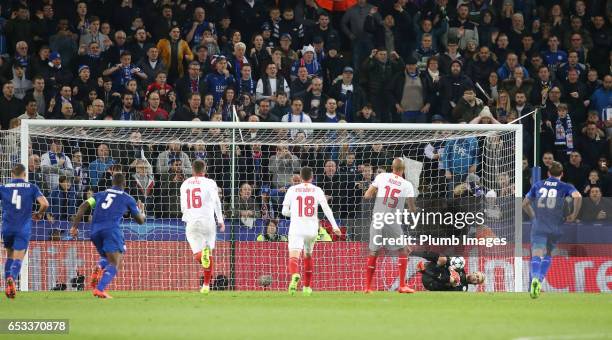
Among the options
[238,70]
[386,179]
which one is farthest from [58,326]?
[238,70]

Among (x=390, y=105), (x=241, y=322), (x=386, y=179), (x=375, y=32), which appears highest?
(x=375, y=32)

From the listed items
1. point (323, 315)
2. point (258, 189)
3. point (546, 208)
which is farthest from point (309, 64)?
point (323, 315)

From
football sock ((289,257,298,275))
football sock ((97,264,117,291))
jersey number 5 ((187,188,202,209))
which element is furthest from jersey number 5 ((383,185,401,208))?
football sock ((97,264,117,291))

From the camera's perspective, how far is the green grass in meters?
12.5

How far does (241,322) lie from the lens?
13734mm

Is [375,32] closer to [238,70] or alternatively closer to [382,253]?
[238,70]

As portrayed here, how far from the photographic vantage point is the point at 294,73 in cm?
2552

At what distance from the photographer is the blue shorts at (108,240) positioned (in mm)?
17750

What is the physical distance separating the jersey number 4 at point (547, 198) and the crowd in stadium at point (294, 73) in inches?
176

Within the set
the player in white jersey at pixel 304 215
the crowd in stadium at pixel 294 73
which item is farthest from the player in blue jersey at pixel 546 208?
the crowd in stadium at pixel 294 73

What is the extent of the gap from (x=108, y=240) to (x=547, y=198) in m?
6.85

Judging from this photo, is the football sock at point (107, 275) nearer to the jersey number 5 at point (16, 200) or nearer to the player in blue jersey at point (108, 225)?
the player in blue jersey at point (108, 225)

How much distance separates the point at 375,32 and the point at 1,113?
8513 mm

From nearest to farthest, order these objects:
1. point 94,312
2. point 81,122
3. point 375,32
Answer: point 94,312 < point 81,122 < point 375,32
